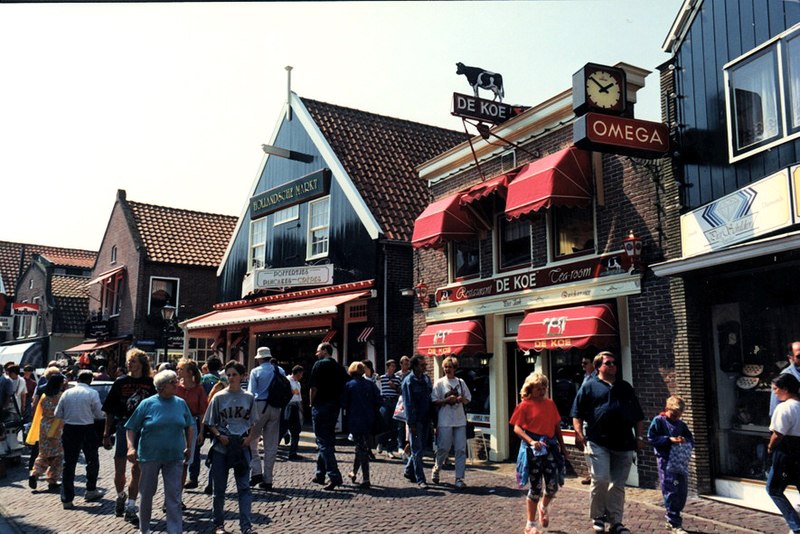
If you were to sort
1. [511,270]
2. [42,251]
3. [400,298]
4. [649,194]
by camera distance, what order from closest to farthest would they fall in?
[649,194] → [511,270] → [400,298] → [42,251]

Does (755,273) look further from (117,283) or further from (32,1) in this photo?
(117,283)

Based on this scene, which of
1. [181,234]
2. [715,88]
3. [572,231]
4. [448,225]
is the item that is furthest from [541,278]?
[181,234]

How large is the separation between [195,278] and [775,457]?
2689cm

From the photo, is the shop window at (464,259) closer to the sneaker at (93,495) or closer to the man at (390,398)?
the man at (390,398)

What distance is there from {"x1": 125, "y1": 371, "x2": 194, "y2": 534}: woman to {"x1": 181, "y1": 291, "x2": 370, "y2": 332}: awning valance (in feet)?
34.2

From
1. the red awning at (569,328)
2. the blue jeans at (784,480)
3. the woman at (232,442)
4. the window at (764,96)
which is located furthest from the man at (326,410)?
the window at (764,96)

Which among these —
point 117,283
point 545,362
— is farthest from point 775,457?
point 117,283

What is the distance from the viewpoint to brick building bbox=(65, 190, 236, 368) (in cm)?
2967

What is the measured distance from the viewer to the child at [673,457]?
7684 millimetres

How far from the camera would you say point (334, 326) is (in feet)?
63.5

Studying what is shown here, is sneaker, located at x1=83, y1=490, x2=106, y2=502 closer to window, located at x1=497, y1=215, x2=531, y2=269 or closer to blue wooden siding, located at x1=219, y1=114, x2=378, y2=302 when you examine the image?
window, located at x1=497, y1=215, x2=531, y2=269

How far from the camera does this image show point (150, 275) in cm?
2984

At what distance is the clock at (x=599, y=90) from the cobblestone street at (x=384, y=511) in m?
5.71

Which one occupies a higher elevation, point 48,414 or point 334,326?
point 334,326
